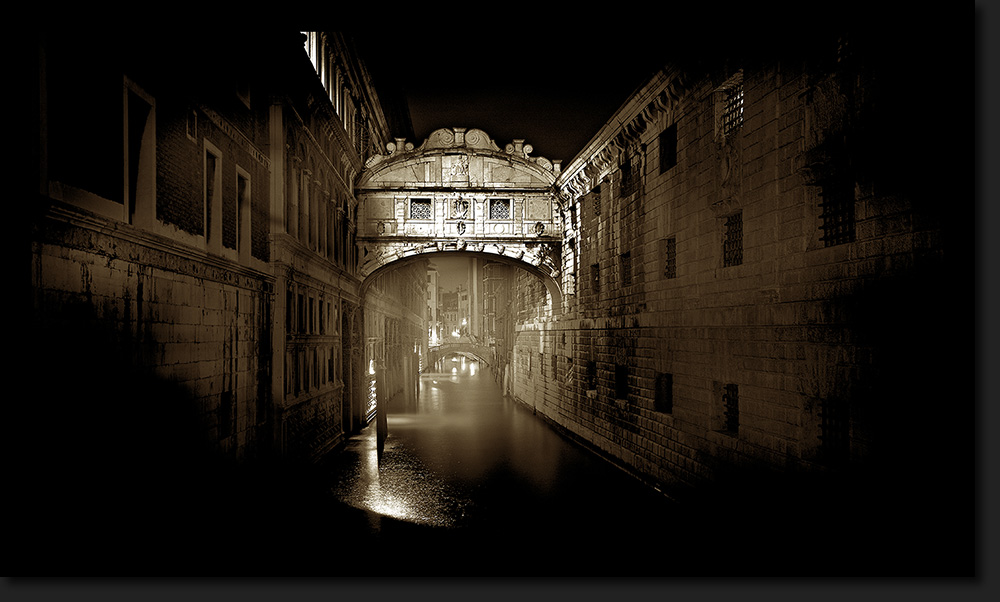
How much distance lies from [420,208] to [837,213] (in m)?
15.5

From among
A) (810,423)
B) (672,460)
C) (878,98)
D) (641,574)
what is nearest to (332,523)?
(641,574)

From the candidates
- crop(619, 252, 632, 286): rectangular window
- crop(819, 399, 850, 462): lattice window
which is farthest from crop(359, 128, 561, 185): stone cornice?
crop(819, 399, 850, 462): lattice window

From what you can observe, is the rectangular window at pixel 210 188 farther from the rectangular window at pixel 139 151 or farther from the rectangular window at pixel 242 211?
the rectangular window at pixel 139 151

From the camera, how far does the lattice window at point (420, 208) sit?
71.4 feet

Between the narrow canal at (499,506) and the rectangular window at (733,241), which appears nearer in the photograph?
the narrow canal at (499,506)

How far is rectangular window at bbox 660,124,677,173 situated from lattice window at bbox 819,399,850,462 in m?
6.74

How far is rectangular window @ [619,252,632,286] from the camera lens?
16.0 metres

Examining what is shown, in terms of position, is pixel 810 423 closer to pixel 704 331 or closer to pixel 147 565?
pixel 704 331

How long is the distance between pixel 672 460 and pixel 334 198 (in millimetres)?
11787

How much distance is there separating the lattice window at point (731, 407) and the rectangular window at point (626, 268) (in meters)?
5.38

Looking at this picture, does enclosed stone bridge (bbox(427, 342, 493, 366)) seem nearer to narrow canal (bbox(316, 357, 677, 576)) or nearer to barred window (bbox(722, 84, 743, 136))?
narrow canal (bbox(316, 357, 677, 576))

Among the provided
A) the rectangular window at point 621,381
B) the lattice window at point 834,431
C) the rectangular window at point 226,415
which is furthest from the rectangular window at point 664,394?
the rectangular window at point 226,415

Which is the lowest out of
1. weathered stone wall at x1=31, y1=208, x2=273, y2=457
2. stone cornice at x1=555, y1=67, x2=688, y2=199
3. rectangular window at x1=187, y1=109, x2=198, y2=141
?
weathered stone wall at x1=31, y1=208, x2=273, y2=457

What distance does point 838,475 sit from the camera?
7703 mm
